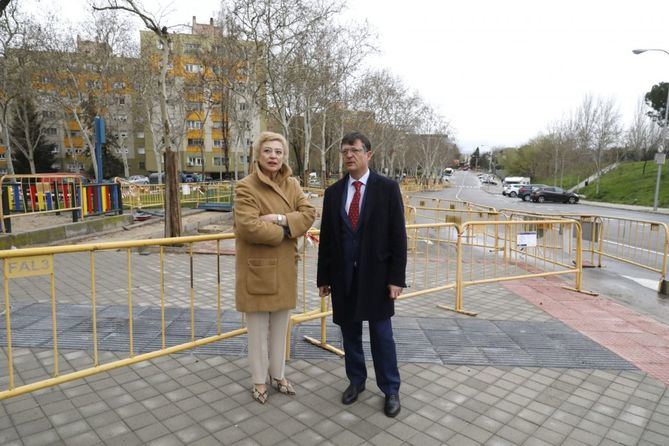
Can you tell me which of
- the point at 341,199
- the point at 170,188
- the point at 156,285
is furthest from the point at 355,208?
the point at 170,188

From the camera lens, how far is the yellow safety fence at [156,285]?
10.5ft

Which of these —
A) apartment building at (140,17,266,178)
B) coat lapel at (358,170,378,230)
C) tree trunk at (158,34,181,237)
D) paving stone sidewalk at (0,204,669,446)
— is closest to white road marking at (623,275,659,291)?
paving stone sidewalk at (0,204,669,446)

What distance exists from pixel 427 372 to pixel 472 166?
198801mm

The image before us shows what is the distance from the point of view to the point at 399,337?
191 inches

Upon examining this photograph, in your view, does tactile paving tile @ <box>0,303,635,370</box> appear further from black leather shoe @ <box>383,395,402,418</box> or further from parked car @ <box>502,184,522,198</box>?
parked car @ <box>502,184,522,198</box>

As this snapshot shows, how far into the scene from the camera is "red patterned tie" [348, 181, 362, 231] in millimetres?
3285

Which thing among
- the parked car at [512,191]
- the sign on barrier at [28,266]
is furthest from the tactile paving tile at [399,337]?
the parked car at [512,191]

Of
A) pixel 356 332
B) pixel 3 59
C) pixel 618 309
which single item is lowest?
pixel 618 309

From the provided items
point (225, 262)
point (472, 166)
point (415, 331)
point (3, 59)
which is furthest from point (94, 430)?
point (472, 166)

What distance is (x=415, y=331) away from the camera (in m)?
5.05

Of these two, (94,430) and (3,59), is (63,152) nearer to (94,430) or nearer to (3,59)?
(3,59)

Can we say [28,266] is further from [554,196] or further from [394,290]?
[554,196]

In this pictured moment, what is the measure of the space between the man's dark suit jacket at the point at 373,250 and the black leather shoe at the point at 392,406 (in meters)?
0.61

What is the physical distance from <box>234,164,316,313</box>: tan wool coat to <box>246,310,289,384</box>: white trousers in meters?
0.18
